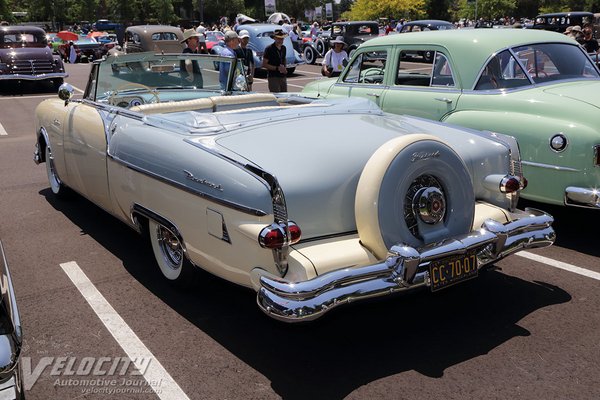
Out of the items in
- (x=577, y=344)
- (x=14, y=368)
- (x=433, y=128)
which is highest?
(x=433, y=128)

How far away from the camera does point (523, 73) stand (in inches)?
217

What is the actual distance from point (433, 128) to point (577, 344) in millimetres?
1623

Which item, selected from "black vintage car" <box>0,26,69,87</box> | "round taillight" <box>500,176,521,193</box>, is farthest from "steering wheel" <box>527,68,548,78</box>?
"black vintage car" <box>0,26,69,87</box>

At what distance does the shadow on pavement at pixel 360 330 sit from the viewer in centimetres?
310

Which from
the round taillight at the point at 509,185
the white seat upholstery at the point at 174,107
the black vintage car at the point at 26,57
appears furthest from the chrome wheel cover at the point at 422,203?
the black vintage car at the point at 26,57

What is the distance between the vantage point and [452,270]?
3160 mm

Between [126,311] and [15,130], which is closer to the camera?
[126,311]

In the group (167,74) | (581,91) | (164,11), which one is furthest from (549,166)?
(164,11)

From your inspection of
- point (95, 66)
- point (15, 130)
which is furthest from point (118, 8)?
point (95, 66)

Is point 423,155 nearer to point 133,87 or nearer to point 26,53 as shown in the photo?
point 133,87

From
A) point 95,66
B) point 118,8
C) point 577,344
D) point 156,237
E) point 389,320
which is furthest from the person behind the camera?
point 118,8

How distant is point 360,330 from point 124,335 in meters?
1.35

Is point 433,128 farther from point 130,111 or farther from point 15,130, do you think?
point 15,130

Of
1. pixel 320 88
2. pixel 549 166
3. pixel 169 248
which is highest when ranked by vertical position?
pixel 320 88
